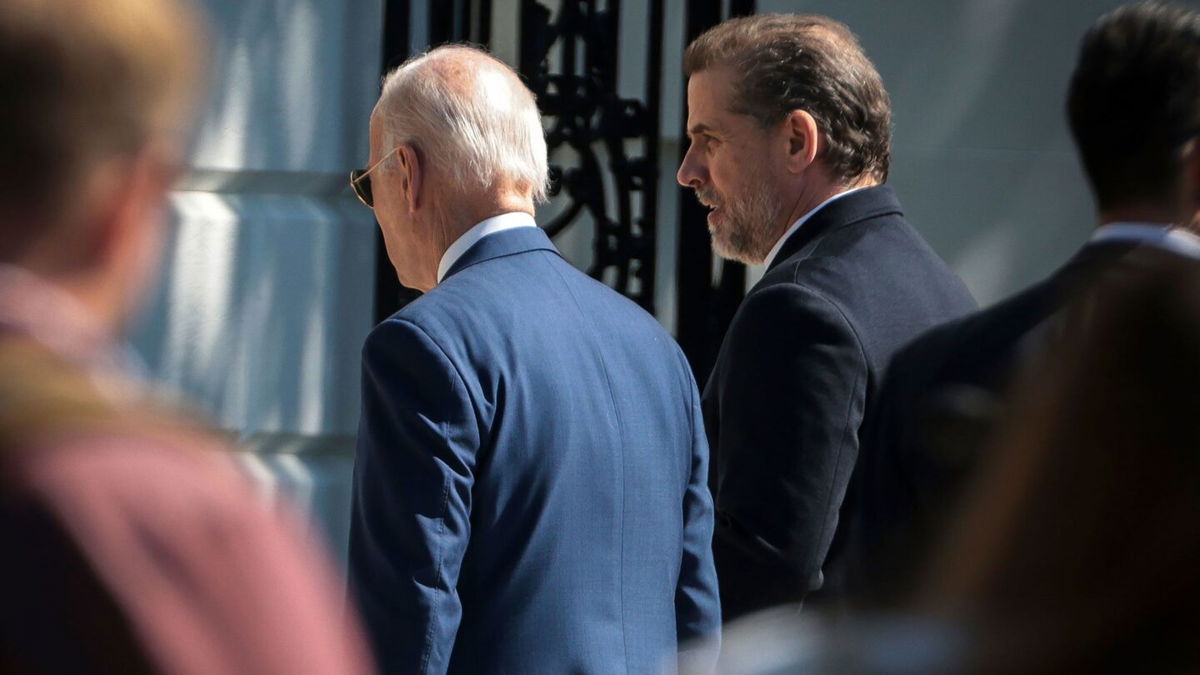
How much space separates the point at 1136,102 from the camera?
1255 mm

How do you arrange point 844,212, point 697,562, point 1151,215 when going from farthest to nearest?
point 844,212 → point 697,562 → point 1151,215

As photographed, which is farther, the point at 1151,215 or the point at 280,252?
the point at 280,252

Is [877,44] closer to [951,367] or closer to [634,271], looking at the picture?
[634,271]

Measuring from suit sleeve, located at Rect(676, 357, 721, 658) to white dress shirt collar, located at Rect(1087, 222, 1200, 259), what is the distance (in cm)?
118

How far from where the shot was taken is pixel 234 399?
363 cm

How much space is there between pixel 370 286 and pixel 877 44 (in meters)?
1.38

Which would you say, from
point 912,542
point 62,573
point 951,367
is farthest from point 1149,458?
point 951,367

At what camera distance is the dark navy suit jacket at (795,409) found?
2.30 meters

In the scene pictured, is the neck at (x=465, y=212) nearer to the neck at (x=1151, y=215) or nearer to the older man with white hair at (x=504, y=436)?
the older man with white hair at (x=504, y=436)

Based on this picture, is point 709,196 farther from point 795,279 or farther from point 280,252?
point 280,252

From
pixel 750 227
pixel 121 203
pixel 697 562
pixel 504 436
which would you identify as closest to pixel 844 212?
pixel 750 227

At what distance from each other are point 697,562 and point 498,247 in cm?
52

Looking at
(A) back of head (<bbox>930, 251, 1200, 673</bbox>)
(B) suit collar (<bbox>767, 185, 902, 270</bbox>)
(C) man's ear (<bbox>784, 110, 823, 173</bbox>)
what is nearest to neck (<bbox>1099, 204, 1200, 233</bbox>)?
(A) back of head (<bbox>930, 251, 1200, 673</bbox>)

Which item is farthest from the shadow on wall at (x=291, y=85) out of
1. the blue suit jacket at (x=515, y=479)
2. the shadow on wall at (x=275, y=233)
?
the blue suit jacket at (x=515, y=479)
